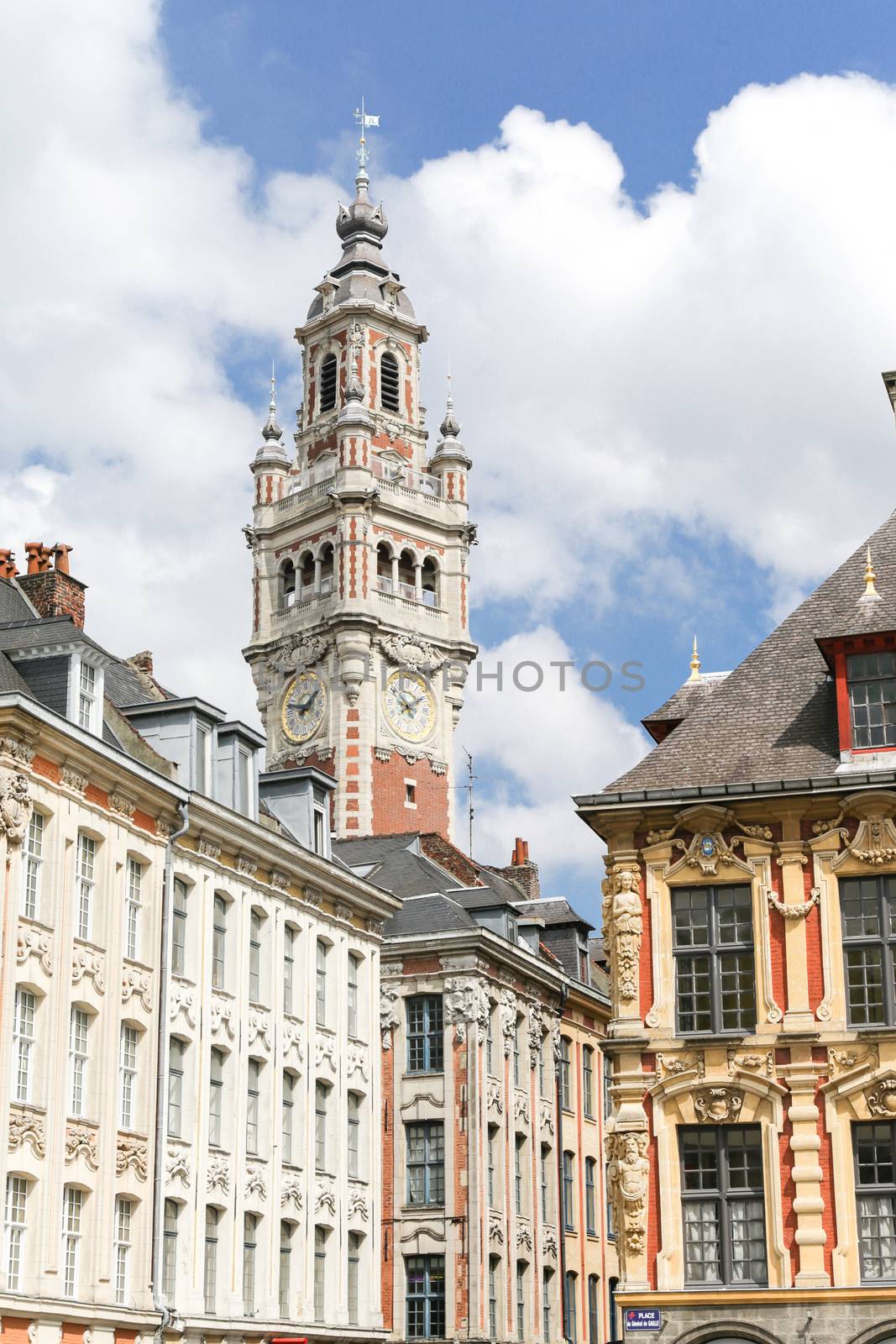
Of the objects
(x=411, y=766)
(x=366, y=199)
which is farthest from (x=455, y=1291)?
(x=366, y=199)

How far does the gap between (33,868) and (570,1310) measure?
31354mm

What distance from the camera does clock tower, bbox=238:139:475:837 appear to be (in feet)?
271

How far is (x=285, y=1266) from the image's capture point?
144 feet

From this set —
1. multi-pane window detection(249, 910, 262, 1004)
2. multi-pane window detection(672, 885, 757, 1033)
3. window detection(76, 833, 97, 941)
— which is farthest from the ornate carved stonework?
multi-pane window detection(249, 910, 262, 1004)

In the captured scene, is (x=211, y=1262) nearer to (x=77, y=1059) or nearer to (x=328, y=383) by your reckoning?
(x=77, y=1059)

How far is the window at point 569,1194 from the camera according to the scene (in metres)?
60.3

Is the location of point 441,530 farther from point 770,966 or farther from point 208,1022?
point 770,966

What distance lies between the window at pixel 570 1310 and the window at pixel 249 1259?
787 inches

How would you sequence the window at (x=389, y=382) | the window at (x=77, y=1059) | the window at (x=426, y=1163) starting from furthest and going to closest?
the window at (x=389, y=382)
the window at (x=426, y=1163)
the window at (x=77, y=1059)

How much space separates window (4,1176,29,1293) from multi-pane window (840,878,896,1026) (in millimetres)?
14370

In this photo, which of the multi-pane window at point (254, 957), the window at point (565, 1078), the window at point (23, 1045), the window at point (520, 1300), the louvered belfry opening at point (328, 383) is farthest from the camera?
the louvered belfry opening at point (328, 383)

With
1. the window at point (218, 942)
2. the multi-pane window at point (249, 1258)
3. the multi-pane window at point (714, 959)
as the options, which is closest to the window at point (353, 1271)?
the multi-pane window at point (249, 1258)

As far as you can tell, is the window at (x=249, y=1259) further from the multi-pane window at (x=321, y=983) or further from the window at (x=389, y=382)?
the window at (x=389, y=382)

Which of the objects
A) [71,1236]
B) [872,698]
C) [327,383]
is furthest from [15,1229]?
[327,383]
